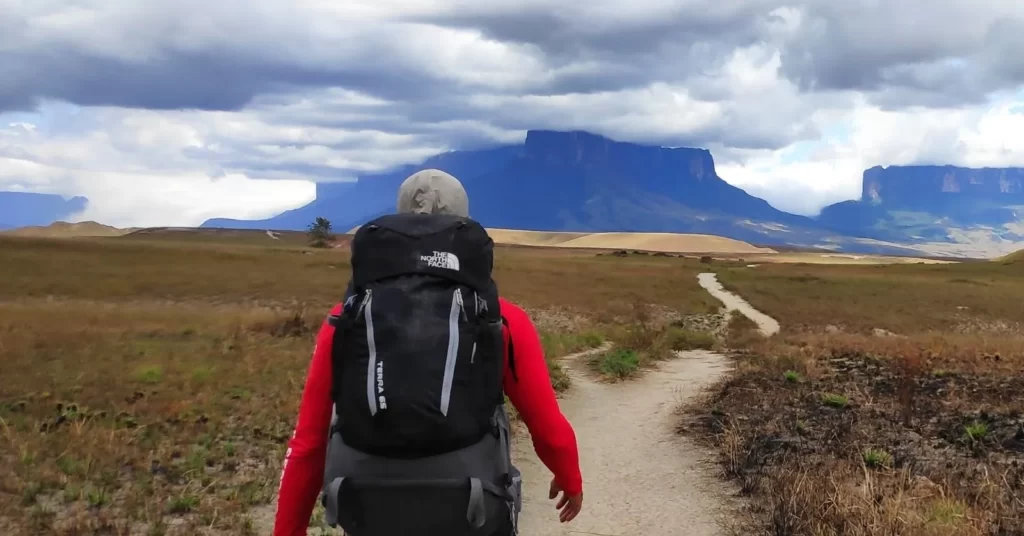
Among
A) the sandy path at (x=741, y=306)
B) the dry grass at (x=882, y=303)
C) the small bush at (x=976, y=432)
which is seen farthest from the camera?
the dry grass at (x=882, y=303)

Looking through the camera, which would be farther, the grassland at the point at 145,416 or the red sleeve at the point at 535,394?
the grassland at the point at 145,416

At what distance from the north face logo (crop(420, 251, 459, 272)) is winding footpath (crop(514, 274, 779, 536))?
4269 mm

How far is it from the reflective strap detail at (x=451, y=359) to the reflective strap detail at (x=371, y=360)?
0.76 ft

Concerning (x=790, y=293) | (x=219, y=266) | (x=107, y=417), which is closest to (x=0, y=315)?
(x=107, y=417)

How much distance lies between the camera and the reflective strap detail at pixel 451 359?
301 centimetres

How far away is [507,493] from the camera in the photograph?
10.7 feet

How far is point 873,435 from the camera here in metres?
9.05

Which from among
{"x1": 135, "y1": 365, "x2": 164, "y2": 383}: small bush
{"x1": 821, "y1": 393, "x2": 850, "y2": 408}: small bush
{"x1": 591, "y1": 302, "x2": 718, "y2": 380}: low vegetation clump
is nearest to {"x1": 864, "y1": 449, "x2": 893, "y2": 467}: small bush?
{"x1": 821, "y1": 393, "x2": 850, "y2": 408}: small bush

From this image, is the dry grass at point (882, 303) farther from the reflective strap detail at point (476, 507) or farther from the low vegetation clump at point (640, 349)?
the reflective strap detail at point (476, 507)

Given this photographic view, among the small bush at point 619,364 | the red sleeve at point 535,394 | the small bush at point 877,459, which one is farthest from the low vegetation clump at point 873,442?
the red sleeve at point 535,394

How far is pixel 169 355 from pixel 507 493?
15163 mm

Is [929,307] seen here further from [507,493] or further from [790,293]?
[507,493]

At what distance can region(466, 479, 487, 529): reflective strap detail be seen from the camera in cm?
311

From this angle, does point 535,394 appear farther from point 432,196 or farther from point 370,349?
point 432,196
